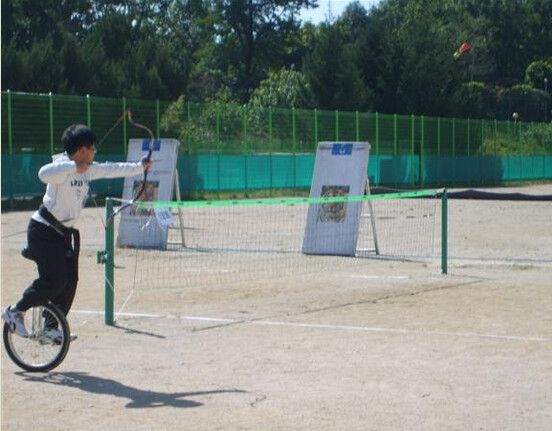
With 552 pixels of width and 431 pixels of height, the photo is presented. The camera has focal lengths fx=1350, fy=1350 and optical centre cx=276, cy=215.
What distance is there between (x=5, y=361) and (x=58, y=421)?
2.32 meters

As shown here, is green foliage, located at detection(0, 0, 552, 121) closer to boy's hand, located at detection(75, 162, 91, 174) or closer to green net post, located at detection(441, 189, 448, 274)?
green net post, located at detection(441, 189, 448, 274)

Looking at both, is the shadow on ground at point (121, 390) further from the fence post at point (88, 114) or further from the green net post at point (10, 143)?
the fence post at point (88, 114)

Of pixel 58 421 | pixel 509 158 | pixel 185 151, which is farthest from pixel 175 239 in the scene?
pixel 509 158

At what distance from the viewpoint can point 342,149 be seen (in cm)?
2069

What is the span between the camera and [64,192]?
10078 millimetres

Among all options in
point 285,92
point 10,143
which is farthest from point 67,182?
point 285,92

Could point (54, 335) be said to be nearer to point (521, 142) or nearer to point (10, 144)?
point (10, 144)

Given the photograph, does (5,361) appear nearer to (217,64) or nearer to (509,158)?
(509,158)

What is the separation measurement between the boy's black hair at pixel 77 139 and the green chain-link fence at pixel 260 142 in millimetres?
24177

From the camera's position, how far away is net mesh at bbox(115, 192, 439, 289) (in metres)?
17.0

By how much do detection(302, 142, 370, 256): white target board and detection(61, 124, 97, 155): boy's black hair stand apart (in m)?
9.90

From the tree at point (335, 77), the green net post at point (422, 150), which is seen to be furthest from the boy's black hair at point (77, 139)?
the tree at point (335, 77)

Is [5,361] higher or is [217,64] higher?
[217,64]

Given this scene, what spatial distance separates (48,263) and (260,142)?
36.2 meters
